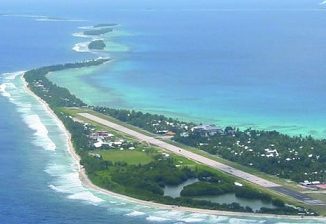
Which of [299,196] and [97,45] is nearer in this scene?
[299,196]

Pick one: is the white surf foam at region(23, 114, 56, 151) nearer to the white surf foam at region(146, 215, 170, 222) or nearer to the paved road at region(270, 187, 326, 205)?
the white surf foam at region(146, 215, 170, 222)

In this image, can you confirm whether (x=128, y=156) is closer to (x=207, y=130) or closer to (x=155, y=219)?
(x=207, y=130)

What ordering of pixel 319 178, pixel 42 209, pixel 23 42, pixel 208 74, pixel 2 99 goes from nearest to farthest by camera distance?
pixel 42 209 < pixel 319 178 < pixel 2 99 < pixel 208 74 < pixel 23 42

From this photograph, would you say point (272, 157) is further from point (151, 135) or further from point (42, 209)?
point (42, 209)

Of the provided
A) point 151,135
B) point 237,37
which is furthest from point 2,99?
point 237,37

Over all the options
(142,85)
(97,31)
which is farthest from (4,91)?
(97,31)

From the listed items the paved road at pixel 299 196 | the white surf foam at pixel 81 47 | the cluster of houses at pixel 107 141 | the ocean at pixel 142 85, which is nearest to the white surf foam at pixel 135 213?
the ocean at pixel 142 85

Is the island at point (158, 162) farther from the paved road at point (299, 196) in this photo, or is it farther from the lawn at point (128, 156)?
the paved road at point (299, 196)
